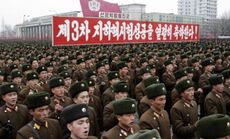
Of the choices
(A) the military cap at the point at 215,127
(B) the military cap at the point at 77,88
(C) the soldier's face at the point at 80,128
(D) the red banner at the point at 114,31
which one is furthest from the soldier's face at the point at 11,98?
(D) the red banner at the point at 114,31

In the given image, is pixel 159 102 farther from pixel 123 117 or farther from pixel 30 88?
pixel 30 88

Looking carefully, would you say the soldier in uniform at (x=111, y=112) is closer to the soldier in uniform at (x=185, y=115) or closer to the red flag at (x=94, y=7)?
the soldier in uniform at (x=185, y=115)

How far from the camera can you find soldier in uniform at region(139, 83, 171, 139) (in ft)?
12.9

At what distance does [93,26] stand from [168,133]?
36.6 feet

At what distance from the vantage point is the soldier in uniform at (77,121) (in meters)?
2.87

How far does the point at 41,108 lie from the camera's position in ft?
12.2

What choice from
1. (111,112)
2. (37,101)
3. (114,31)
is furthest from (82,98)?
(114,31)

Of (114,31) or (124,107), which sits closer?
(124,107)

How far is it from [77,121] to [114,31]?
1326cm

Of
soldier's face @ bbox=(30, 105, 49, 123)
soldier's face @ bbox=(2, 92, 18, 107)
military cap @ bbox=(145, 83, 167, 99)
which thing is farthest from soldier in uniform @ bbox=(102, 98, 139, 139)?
soldier's face @ bbox=(2, 92, 18, 107)

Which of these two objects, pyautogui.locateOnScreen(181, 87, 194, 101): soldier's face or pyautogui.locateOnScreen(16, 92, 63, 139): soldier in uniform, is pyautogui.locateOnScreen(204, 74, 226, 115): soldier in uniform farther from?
pyautogui.locateOnScreen(16, 92, 63, 139): soldier in uniform

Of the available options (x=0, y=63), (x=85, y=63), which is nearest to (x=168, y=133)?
(x=85, y=63)

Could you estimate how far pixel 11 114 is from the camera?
4.51 meters

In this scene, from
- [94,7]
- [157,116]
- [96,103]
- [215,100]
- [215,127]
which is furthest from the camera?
[94,7]
